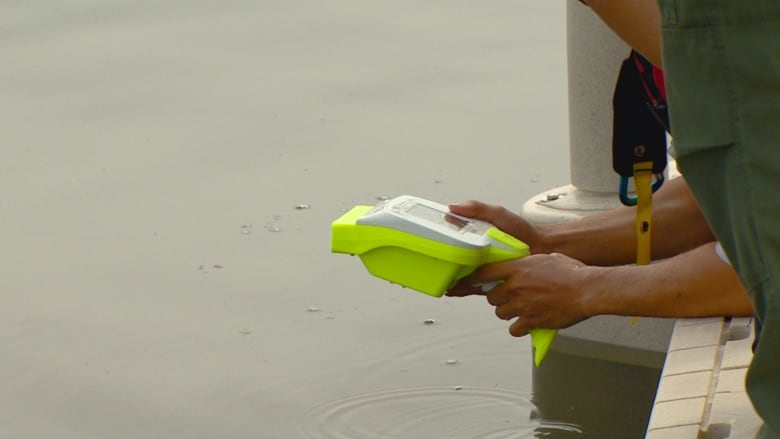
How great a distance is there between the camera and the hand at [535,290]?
3.38m

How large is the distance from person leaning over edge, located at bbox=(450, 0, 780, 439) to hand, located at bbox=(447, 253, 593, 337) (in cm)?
135

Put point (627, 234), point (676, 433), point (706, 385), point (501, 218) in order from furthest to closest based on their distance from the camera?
point (627, 234) → point (501, 218) → point (706, 385) → point (676, 433)

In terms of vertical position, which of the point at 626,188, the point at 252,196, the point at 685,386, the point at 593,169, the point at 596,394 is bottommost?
the point at 596,394

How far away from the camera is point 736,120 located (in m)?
1.89


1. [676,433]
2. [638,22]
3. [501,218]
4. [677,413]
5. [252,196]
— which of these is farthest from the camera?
[252,196]

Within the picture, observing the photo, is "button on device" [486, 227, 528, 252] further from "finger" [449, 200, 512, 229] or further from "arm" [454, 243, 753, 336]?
"finger" [449, 200, 512, 229]

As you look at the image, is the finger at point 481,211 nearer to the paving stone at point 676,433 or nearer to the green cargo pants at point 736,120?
the paving stone at point 676,433

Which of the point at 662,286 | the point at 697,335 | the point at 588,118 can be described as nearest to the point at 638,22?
the point at 662,286

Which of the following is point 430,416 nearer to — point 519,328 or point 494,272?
point 519,328

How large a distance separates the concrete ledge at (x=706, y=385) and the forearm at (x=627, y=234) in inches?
11.1

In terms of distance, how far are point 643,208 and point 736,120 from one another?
1960 mm

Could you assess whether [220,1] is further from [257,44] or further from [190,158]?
[190,158]

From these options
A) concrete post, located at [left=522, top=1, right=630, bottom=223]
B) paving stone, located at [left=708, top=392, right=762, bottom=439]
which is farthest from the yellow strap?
concrete post, located at [left=522, top=1, right=630, bottom=223]

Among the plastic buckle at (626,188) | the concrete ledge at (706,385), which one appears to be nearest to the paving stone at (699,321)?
the concrete ledge at (706,385)
